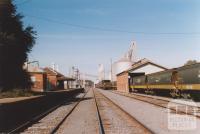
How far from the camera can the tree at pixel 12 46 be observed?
30656 mm

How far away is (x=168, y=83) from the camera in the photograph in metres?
34.2

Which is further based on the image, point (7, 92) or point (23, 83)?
point (23, 83)

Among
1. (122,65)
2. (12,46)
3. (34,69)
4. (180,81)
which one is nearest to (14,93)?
(12,46)

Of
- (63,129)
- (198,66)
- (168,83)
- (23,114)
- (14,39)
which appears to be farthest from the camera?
(168,83)

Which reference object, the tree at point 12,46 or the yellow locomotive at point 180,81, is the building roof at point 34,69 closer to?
the yellow locomotive at point 180,81

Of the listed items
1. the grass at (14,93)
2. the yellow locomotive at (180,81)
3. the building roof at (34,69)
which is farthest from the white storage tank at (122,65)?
the grass at (14,93)

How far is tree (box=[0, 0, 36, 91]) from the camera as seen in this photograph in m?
30.7

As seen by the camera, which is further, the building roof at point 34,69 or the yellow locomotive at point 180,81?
the building roof at point 34,69

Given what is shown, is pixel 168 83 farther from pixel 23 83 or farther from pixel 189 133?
pixel 189 133

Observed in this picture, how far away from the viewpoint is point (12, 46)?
31.1 meters

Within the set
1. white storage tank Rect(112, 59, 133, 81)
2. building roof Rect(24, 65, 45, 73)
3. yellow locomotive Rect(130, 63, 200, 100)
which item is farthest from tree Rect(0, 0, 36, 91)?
white storage tank Rect(112, 59, 133, 81)

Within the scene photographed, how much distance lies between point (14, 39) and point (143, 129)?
2178 centimetres

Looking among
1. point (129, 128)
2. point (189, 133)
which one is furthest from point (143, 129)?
point (189, 133)

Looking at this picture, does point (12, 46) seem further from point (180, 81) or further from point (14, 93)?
point (180, 81)
